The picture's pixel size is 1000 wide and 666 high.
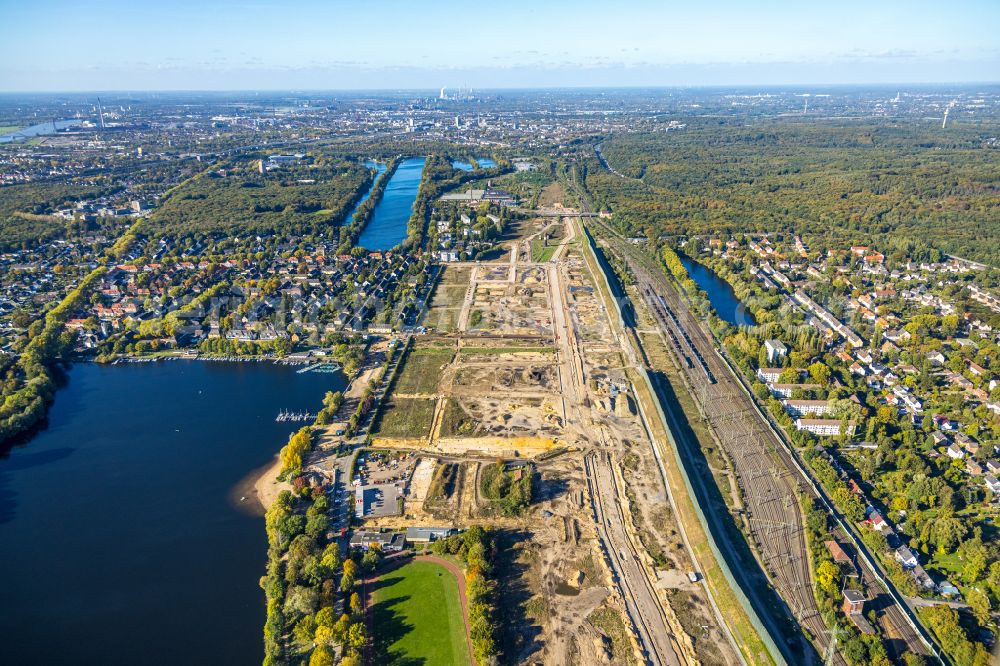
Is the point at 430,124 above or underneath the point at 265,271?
above

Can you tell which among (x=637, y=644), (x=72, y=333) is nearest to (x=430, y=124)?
(x=72, y=333)

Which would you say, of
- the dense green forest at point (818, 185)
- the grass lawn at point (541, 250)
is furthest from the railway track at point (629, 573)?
the dense green forest at point (818, 185)

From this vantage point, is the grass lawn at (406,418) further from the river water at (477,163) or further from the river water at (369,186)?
the river water at (477,163)

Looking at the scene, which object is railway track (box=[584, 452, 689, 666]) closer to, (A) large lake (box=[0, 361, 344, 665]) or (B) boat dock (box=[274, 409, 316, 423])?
(A) large lake (box=[0, 361, 344, 665])

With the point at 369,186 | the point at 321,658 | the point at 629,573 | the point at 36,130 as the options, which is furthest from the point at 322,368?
the point at 36,130

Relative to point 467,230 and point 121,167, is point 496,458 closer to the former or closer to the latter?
point 467,230

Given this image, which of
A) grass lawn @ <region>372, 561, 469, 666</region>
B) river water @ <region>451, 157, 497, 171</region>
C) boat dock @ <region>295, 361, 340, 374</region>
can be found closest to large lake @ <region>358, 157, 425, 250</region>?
river water @ <region>451, 157, 497, 171</region>
